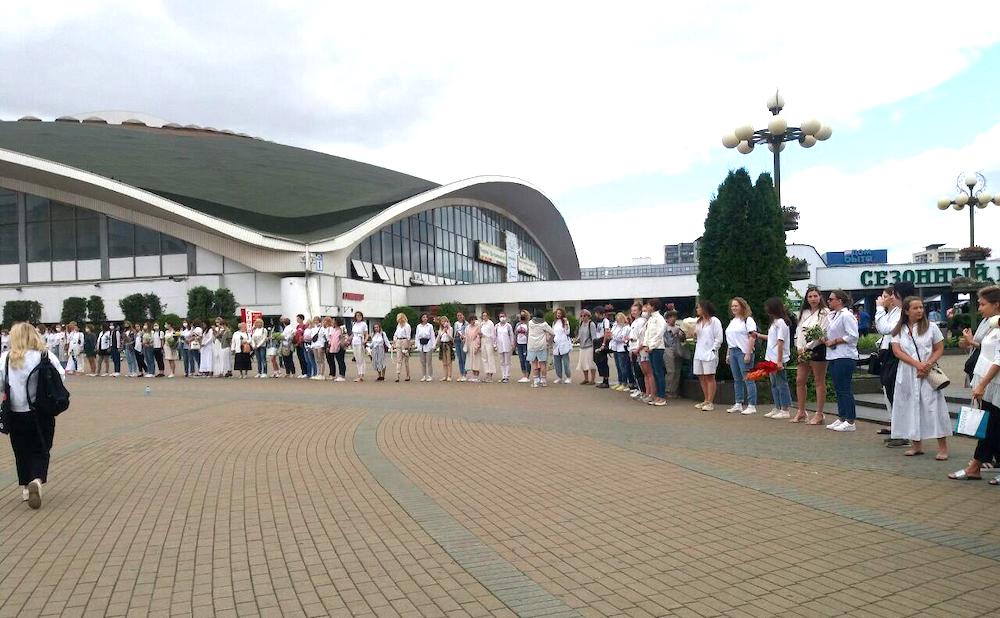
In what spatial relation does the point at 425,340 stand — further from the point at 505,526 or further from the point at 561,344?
the point at 505,526

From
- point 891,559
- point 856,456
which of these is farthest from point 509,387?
point 891,559

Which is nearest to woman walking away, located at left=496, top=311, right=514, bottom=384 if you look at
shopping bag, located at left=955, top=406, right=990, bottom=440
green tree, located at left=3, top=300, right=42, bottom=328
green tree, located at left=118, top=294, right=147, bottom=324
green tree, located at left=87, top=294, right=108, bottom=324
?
shopping bag, located at left=955, top=406, right=990, bottom=440

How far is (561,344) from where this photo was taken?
16812 mm

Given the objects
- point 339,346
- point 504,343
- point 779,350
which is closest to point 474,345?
point 504,343

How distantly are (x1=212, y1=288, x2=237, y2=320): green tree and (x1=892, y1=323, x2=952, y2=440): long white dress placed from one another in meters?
32.5

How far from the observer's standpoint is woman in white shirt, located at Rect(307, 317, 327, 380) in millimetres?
19562

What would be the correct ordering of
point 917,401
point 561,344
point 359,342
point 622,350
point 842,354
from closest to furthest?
point 917,401 → point 842,354 → point 622,350 → point 561,344 → point 359,342

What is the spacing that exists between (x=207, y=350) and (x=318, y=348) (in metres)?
3.97

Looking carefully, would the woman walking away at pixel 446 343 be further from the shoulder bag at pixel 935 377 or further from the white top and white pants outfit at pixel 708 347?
the shoulder bag at pixel 935 377

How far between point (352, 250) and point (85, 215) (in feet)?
45.2

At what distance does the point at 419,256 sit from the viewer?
48.9 meters

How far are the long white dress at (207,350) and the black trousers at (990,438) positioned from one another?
63.0 ft

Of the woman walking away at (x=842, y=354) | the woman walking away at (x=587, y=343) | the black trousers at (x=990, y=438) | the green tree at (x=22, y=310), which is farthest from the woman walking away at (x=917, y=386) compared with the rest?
the green tree at (x=22, y=310)

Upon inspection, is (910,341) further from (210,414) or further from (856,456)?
(210,414)
